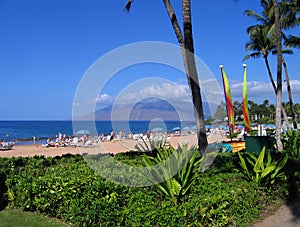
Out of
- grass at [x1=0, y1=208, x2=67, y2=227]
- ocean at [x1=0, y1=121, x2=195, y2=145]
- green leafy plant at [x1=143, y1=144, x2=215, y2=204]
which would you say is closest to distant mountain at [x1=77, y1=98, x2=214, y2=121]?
ocean at [x1=0, y1=121, x2=195, y2=145]

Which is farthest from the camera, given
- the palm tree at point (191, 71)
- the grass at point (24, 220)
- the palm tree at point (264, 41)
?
the palm tree at point (264, 41)

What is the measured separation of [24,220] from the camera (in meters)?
5.53

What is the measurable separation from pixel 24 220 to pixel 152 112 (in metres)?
6.64

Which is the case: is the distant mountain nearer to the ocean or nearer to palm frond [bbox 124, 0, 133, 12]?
the ocean

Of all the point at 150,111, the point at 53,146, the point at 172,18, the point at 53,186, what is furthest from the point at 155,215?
the point at 53,146

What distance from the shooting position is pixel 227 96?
15.0 m

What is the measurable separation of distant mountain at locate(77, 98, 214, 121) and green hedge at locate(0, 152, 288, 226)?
2.64m

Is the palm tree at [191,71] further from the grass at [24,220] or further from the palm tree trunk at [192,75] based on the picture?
the grass at [24,220]

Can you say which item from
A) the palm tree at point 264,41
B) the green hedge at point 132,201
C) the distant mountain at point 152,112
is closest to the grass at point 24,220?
the green hedge at point 132,201

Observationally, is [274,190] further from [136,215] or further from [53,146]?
[53,146]

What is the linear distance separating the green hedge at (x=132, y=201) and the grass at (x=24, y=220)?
122 millimetres

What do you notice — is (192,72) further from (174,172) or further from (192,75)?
(174,172)

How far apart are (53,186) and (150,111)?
257 inches

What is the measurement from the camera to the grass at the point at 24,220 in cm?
530
